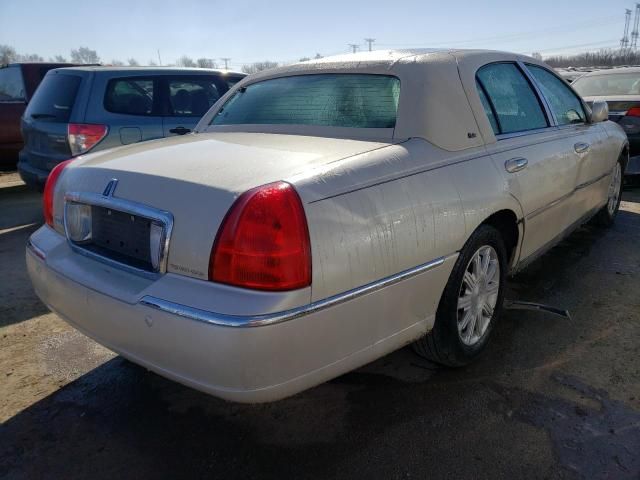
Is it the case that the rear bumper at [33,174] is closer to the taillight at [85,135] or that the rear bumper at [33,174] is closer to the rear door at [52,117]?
the rear door at [52,117]

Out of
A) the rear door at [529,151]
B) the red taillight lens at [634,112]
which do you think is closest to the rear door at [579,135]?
the rear door at [529,151]

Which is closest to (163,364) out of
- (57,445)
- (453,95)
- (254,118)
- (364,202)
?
(57,445)

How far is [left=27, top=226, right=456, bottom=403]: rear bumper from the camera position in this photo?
1.79m

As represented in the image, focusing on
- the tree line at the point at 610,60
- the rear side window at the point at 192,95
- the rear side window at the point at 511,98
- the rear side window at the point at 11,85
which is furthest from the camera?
the tree line at the point at 610,60

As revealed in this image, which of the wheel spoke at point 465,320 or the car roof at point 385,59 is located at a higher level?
the car roof at point 385,59

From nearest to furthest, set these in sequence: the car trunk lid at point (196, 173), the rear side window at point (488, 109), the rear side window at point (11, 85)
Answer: the car trunk lid at point (196, 173)
the rear side window at point (488, 109)
the rear side window at point (11, 85)

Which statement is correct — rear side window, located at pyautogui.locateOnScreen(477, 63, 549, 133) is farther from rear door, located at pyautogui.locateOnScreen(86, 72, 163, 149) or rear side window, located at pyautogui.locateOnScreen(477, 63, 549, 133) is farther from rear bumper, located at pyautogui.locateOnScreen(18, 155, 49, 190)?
rear bumper, located at pyautogui.locateOnScreen(18, 155, 49, 190)

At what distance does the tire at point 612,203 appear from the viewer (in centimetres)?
519

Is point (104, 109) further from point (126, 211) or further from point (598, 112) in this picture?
point (598, 112)

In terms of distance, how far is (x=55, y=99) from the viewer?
563 cm

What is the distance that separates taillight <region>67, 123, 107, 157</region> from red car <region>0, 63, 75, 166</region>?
2732 millimetres

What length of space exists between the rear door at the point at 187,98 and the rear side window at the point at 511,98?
338 centimetres

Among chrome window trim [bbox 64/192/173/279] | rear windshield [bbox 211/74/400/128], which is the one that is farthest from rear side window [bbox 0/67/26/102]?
chrome window trim [bbox 64/192/173/279]

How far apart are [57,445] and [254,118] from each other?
6.34ft
